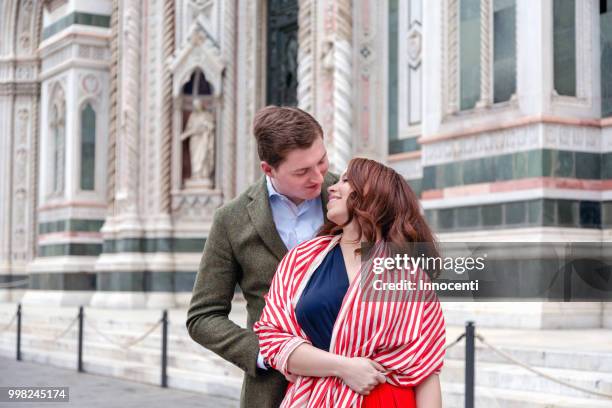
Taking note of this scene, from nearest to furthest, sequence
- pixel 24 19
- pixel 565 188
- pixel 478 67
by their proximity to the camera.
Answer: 1. pixel 565 188
2. pixel 478 67
3. pixel 24 19

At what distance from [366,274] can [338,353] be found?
0.22m

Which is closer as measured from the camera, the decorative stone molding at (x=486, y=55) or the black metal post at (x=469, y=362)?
the black metal post at (x=469, y=362)

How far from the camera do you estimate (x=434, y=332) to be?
8.63ft

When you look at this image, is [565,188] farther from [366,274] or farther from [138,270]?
[138,270]

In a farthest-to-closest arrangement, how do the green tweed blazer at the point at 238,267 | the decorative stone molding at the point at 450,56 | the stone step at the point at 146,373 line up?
the decorative stone molding at the point at 450,56
the stone step at the point at 146,373
the green tweed blazer at the point at 238,267

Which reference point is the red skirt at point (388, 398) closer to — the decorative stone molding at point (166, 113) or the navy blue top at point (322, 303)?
the navy blue top at point (322, 303)

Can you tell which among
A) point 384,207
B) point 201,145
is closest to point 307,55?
point 201,145

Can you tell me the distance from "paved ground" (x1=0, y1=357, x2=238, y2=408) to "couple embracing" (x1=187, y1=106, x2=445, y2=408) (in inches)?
242

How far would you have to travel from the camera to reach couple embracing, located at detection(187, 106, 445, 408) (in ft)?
8.52

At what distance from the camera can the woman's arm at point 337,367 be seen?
8.40 ft

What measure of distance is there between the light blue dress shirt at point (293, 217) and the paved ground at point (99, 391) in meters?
6.08

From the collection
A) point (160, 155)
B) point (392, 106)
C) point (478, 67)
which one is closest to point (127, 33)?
point (160, 155)

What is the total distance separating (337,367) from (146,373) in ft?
28.1

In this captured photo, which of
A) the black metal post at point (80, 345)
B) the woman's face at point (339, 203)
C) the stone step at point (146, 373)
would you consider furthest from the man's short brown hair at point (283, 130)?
the black metal post at point (80, 345)
